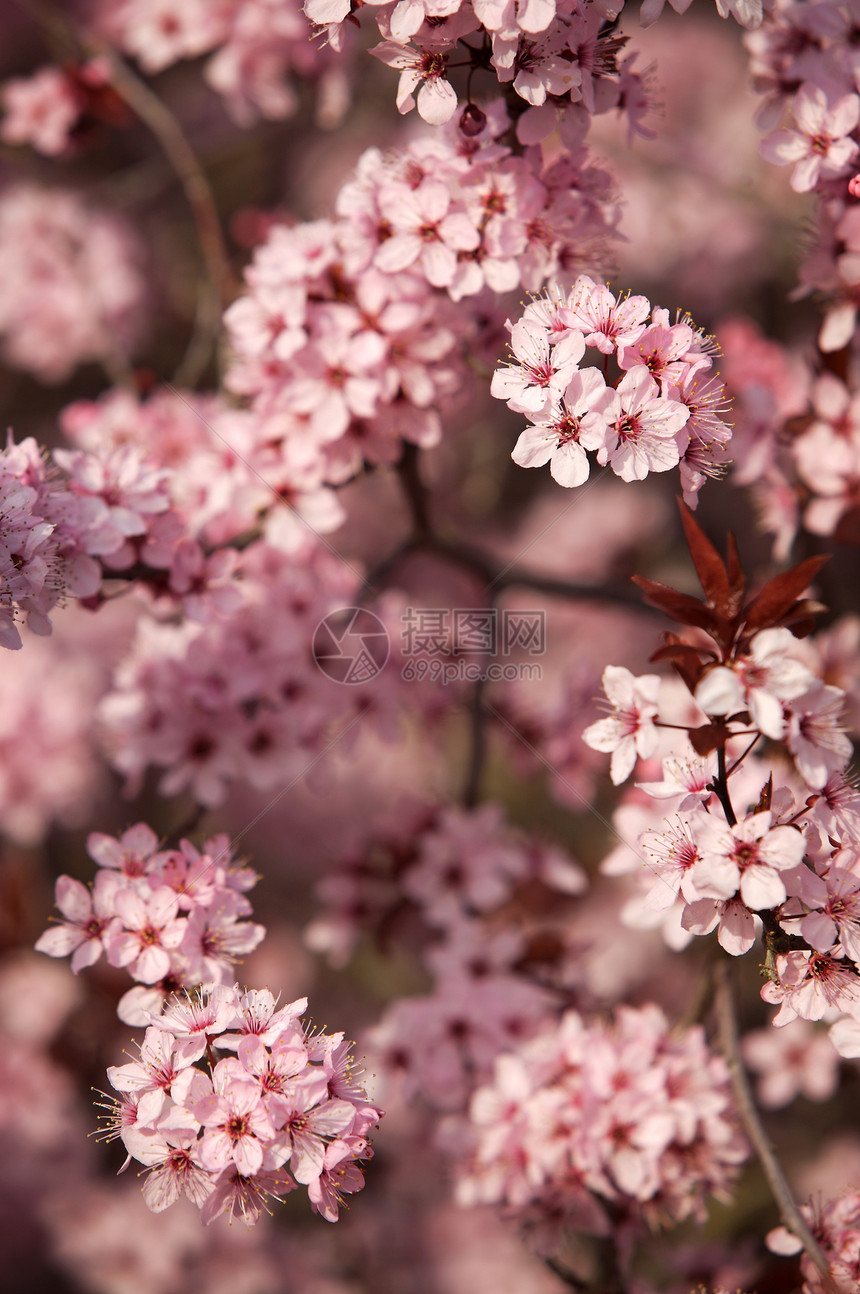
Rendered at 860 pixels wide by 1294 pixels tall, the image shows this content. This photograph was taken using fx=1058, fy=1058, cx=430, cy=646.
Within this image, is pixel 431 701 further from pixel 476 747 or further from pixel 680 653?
pixel 680 653

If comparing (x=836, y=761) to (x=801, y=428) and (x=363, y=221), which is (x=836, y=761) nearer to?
(x=801, y=428)

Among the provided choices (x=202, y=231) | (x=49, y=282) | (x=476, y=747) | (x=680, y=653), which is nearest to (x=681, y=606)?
(x=680, y=653)

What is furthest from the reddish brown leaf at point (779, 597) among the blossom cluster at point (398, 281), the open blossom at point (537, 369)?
the blossom cluster at point (398, 281)

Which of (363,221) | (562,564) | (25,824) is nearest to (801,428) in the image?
(363,221)

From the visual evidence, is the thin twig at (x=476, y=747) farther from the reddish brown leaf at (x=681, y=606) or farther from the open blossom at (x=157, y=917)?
the reddish brown leaf at (x=681, y=606)

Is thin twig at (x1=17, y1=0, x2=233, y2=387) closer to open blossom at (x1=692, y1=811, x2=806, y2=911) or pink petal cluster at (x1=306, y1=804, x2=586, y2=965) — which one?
pink petal cluster at (x1=306, y1=804, x2=586, y2=965)

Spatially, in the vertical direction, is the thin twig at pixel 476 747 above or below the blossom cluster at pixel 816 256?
below
